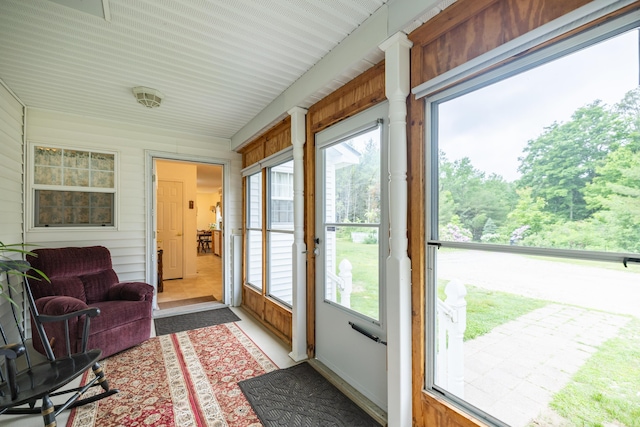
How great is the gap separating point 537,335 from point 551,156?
807 millimetres

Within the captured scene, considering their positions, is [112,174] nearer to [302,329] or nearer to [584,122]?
[302,329]

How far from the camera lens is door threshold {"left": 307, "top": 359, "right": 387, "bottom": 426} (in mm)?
1877

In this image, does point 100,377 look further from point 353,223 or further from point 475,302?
point 475,302

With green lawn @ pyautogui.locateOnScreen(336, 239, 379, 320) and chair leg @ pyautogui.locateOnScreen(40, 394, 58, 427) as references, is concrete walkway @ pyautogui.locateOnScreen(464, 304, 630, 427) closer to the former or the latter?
green lawn @ pyautogui.locateOnScreen(336, 239, 379, 320)

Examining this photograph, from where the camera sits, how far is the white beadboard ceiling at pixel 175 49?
1726 millimetres

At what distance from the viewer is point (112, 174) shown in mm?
3719

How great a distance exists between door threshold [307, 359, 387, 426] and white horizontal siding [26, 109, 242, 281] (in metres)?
2.81

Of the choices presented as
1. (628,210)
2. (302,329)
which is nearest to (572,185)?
(628,210)

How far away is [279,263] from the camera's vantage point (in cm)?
361

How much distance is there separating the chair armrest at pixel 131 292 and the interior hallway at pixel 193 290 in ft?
3.67

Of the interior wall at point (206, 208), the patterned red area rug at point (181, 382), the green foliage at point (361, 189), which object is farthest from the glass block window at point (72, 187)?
the interior wall at point (206, 208)

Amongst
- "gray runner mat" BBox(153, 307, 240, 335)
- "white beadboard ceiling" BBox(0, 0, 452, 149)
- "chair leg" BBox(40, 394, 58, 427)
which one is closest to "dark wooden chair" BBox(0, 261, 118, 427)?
"chair leg" BBox(40, 394, 58, 427)

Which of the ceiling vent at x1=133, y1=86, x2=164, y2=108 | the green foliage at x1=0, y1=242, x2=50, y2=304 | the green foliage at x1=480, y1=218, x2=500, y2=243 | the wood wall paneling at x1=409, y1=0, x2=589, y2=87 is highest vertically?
the ceiling vent at x1=133, y1=86, x2=164, y2=108

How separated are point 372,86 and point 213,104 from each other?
6.45 ft
